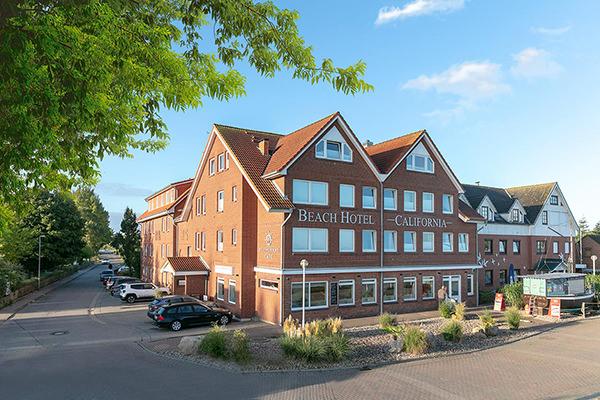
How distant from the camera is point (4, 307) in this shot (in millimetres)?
32750

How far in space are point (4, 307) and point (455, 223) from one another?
32.9 metres

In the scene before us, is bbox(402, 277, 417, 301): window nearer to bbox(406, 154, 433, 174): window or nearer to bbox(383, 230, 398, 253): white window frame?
bbox(383, 230, 398, 253): white window frame

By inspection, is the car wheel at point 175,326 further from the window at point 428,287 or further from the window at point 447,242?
the window at point 447,242

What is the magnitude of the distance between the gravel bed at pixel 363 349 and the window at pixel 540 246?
894 inches

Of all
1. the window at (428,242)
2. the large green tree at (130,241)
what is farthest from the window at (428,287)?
the large green tree at (130,241)

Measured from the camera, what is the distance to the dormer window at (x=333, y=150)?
85.9 feet

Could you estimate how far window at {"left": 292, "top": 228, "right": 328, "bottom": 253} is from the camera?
81.5 feet

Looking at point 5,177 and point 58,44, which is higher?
point 58,44

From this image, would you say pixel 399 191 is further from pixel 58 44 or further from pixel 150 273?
pixel 150 273

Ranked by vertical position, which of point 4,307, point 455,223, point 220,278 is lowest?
point 4,307

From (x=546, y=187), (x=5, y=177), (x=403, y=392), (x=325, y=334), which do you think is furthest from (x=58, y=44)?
(x=546, y=187)

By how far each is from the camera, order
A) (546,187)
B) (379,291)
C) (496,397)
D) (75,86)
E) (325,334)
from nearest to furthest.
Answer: (75,86) < (496,397) < (325,334) < (379,291) < (546,187)

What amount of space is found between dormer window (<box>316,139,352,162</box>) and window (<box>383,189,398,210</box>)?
3.65 metres

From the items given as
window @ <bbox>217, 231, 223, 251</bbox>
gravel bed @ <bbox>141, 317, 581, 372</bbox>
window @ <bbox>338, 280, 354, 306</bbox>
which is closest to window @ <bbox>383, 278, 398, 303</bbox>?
window @ <bbox>338, 280, 354, 306</bbox>
